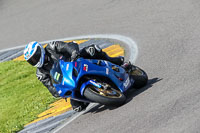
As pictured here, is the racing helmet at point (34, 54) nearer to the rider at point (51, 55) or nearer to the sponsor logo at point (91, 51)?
the rider at point (51, 55)

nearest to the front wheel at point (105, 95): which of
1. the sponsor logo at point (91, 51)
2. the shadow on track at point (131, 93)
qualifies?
the shadow on track at point (131, 93)

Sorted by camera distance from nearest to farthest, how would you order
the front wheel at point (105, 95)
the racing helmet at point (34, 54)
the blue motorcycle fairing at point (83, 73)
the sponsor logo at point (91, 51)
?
the front wheel at point (105, 95), the blue motorcycle fairing at point (83, 73), the racing helmet at point (34, 54), the sponsor logo at point (91, 51)

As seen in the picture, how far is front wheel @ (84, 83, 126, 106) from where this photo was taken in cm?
671

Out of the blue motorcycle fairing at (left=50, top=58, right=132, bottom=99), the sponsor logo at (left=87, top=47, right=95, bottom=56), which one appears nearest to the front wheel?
the blue motorcycle fairing at (left=50, top=58, right=132, bottom=99)

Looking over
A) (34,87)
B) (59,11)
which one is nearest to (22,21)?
(59,11)

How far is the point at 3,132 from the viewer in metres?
8.64

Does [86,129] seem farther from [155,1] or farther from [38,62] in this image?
[155,1]

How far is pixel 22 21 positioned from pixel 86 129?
29.3 feet

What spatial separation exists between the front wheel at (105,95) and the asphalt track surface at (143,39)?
0.19 m

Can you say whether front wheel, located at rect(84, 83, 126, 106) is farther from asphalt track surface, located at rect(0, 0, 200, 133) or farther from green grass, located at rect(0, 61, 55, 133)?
green grass, located at rect(0, 61, 55, 133)

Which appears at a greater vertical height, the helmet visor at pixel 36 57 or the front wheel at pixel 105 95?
the helmet visor at pixel 36 57

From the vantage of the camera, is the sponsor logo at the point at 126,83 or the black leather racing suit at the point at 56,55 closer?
the sponsor logo at the point at 126,83

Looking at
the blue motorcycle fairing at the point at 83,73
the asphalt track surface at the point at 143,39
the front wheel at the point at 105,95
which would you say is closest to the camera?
the asphalt track surface at the point at 143,39

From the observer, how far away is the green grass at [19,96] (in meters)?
8.93
